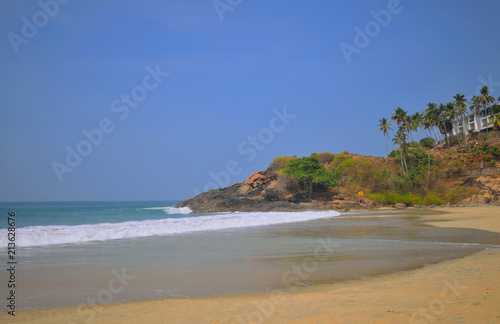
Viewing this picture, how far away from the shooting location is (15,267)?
10023 mm

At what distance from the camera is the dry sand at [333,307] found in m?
5.11

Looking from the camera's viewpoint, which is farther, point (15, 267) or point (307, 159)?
point (307, 159)

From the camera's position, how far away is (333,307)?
560cm

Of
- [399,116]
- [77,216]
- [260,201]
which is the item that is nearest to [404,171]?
[399,116]

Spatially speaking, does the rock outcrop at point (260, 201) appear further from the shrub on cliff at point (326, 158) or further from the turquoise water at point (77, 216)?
the shrub on cliff at point (326, 158)

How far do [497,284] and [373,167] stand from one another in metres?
65.7

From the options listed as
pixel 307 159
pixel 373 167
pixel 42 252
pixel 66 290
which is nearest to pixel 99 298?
pixel 66 290

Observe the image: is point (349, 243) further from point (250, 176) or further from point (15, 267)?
point (250, 176)

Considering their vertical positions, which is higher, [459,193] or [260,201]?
[260,201]

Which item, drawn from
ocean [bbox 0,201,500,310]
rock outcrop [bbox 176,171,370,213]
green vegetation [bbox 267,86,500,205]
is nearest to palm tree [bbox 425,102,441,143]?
green vegetation [bbox 267,86,500,205]

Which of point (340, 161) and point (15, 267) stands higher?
point (340, 161)

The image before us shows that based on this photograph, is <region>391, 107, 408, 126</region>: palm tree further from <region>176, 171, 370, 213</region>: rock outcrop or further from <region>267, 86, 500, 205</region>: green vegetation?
<region>176, 171, 370, 213</region>: rock outcrop

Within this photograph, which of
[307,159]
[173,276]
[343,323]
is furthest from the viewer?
[307,159]

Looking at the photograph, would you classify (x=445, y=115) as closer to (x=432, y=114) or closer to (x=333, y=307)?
(x=432, y=114)
